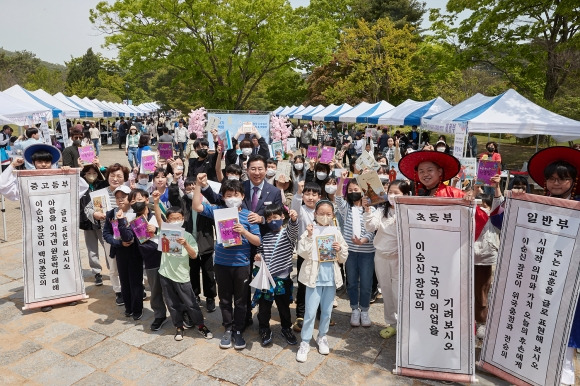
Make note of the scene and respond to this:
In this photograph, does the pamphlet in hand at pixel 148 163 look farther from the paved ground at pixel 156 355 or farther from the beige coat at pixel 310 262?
the beige coat at pixel 310 262

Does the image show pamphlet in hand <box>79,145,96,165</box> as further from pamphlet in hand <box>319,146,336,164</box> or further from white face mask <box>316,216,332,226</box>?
white face mask <box>316,216,332,226</box>

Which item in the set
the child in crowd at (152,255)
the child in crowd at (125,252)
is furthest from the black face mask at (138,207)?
the child in crowd at (125,252)

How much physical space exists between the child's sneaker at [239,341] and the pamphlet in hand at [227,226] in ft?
3.23

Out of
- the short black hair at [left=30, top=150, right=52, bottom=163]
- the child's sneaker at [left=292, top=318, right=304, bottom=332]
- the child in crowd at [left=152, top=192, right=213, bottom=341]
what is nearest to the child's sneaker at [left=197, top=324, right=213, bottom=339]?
the child in crowd at [left=152, top=192, right=213, bottom=341]

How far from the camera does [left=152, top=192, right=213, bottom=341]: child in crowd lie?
390cm

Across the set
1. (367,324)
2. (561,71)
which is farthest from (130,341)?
(561,71)

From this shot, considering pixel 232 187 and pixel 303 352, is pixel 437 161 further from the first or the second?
pixel 303 352

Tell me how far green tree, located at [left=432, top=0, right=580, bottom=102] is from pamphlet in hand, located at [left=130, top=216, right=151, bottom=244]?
12.7 meters

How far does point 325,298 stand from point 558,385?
76.4 inches

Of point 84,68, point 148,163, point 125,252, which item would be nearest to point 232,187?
point 125,252

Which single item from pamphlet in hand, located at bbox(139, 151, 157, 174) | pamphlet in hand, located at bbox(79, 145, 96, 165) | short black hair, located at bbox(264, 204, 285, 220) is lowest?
short black hair, located at bbox(264, 204, 285, 220)

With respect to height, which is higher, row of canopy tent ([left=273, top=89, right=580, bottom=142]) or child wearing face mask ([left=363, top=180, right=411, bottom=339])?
row of canopy tent ([left=273, top=89, right=580, bottom=142])

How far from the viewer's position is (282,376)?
347 cm

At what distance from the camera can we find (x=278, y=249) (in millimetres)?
3840
